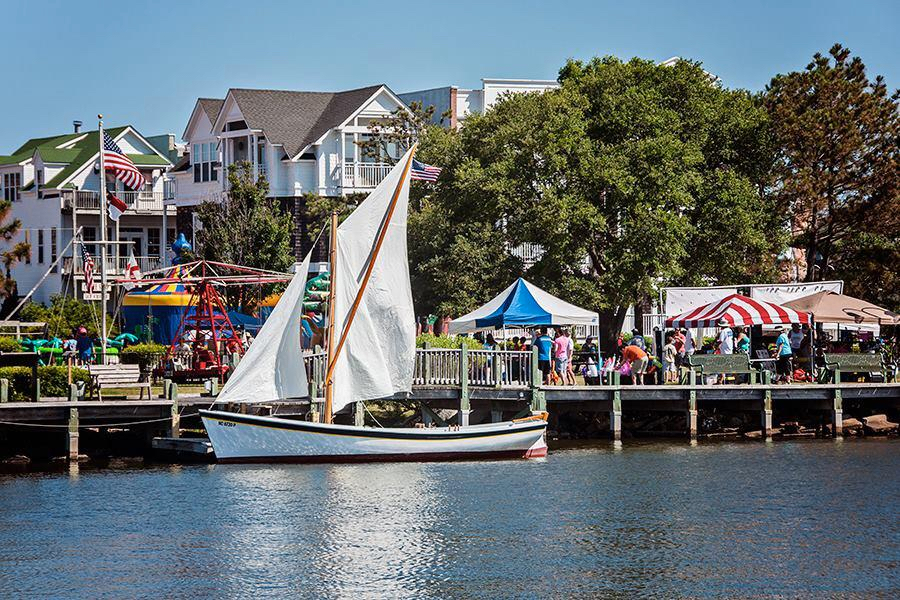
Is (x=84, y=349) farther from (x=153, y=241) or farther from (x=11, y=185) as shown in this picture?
(x=11, y=185)

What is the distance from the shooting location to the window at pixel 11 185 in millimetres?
84938

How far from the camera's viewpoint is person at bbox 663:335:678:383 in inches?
1840

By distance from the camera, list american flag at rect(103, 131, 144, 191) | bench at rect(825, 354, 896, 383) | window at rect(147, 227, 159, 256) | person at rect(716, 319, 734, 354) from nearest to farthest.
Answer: bench at rect(825, 354, 896, 383) < person at rect(716, 319, 734, 354) < american flag at rect(103, 131, 144, 191) < window at rect(147, 227, 159, 256)

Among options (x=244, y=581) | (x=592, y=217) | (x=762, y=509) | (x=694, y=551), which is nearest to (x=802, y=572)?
(x=694, y=551)

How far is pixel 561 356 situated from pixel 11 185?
49.9m

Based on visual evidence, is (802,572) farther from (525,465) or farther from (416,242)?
(416,242)

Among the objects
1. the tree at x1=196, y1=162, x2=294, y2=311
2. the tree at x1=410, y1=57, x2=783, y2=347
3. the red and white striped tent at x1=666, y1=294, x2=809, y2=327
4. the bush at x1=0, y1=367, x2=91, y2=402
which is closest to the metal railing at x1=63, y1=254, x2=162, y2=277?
the tree at x1=196, y1=162, x2=294, y2=311

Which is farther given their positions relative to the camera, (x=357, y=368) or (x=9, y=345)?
(x=9, y=345)

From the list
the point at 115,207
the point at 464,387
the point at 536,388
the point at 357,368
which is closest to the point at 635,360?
the point at 536,388

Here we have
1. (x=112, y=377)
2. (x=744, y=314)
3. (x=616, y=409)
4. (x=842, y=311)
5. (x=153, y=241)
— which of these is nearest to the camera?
(x=112, y=377)

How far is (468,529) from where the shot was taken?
103ft

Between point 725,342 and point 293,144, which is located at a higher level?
point 293,144

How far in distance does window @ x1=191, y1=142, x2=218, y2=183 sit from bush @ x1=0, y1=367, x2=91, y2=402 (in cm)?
3771

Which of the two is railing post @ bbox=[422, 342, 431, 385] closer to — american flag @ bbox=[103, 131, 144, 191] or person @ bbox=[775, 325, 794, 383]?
person @ bbox=[775, 325, 794, 383]
